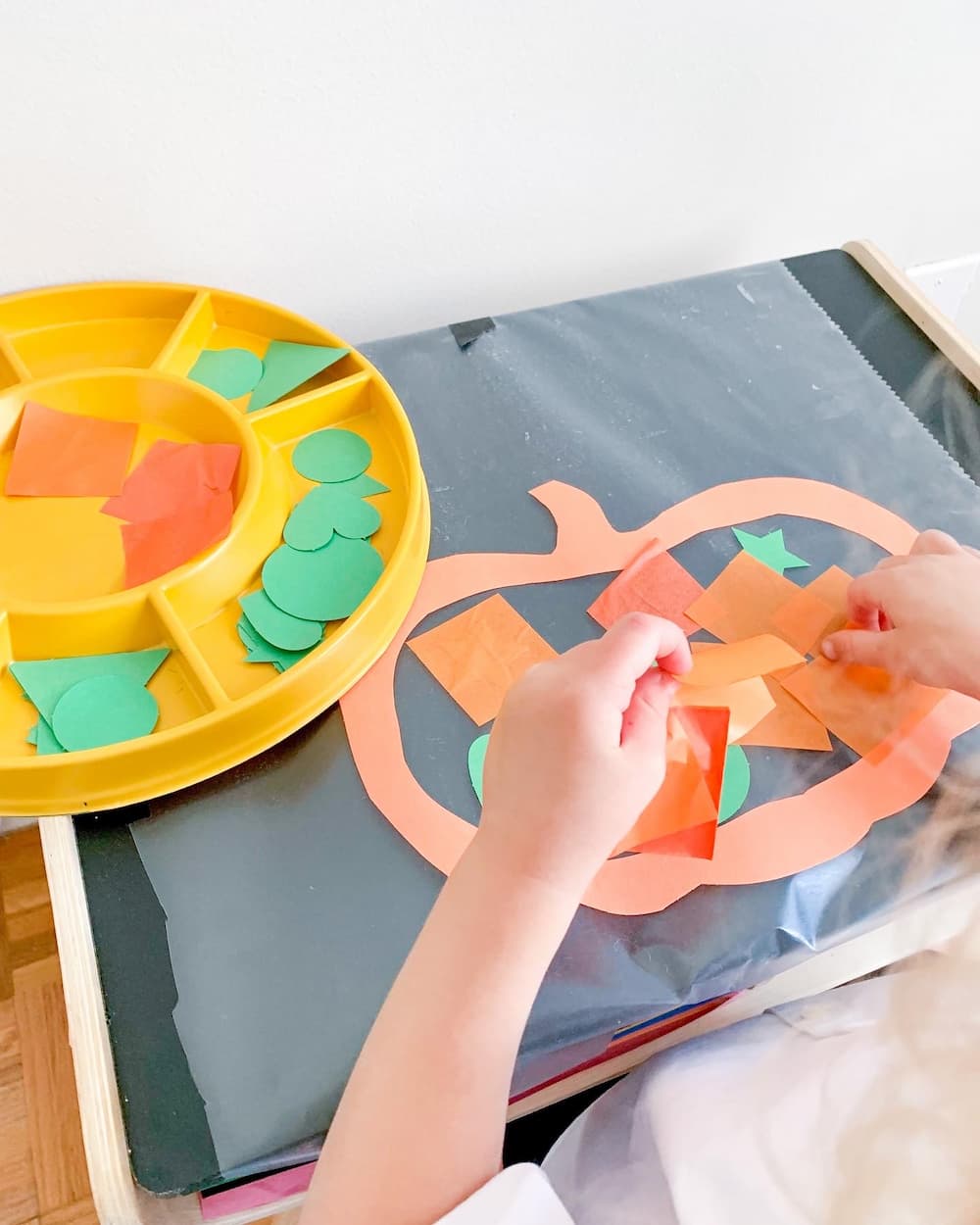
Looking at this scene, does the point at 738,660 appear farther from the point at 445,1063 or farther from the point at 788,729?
the point at 445,1063

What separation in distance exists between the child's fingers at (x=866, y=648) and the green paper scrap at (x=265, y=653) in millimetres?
292

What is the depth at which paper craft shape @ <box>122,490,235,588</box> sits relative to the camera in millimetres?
568

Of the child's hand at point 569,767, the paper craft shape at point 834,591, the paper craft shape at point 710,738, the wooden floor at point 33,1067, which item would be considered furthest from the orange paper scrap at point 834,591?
the wooden floor at point 33,1067

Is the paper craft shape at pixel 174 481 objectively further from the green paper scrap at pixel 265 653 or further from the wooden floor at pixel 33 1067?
the wooden floor at pixel 33 1067

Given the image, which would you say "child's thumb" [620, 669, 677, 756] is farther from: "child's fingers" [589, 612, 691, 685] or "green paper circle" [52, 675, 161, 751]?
"green paper circle" [52, 675, 161, 751]

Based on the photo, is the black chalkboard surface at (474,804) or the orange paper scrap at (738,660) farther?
the orange paper scrap at (738,660)

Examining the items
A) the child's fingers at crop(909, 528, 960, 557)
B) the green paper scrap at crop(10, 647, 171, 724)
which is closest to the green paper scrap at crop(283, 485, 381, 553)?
the green paper scrap at crop(10, 647, 171, 724)

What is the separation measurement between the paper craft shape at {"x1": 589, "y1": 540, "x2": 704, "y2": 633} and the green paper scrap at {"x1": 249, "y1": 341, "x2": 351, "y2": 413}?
229 millimetres

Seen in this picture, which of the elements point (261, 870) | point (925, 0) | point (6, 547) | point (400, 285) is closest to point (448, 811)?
point (261, 870)

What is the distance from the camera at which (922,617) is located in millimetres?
559

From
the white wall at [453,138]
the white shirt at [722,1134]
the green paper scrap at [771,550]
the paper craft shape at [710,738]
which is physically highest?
the white wall at [453,138]

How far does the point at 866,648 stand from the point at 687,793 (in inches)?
5.5

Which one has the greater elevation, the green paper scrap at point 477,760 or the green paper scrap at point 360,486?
the green paper scrap at point 360,486

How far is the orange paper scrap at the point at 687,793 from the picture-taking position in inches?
20.3
